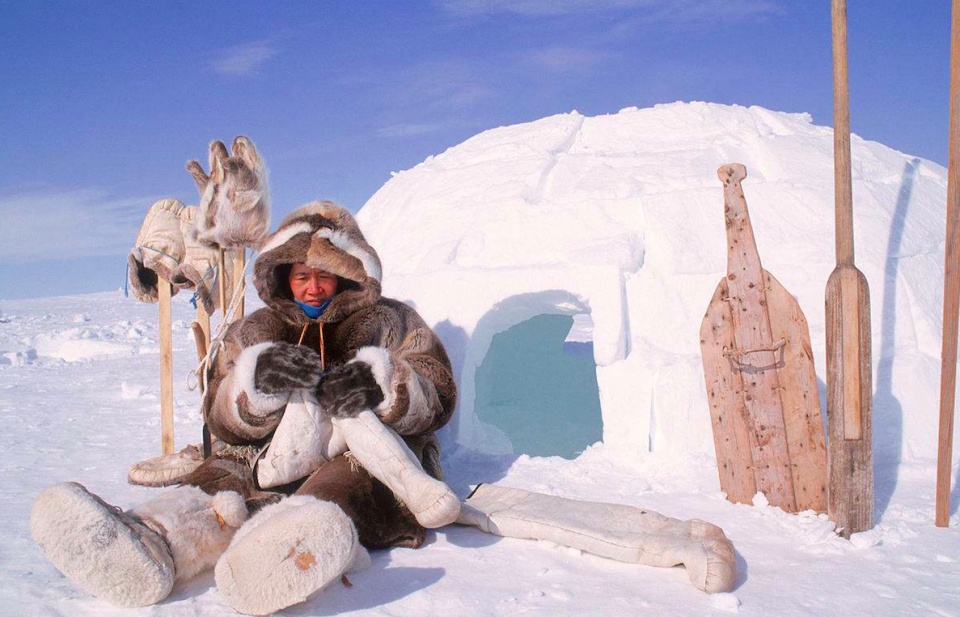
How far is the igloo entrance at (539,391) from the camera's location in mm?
5930

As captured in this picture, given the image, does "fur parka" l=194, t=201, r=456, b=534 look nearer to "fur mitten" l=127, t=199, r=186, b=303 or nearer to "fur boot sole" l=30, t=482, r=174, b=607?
"fur boot sole" l=30, t=482, r=174, b=607

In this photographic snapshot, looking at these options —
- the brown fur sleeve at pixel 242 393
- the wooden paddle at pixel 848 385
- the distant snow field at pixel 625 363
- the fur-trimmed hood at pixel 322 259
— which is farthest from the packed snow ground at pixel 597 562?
the fur-trimmed hood at pixel 322 259

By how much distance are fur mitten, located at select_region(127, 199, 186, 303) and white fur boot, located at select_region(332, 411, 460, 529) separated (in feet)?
6.49

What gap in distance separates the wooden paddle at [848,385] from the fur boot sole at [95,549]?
262 cm

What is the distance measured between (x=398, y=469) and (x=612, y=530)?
2.94 feet

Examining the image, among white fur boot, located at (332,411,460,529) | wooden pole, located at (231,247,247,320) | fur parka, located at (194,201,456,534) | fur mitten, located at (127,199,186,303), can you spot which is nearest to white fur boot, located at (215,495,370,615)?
white fur boot, located at (332,411,460,529)

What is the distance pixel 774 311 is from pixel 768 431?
56cm

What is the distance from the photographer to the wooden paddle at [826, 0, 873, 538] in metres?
3.03

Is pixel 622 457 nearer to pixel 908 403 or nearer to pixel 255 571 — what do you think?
pixel 908 403

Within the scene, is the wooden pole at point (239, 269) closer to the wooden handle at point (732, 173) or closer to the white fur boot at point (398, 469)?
the white fur boot at point (398, 469)

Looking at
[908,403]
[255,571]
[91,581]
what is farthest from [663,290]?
[91,581]

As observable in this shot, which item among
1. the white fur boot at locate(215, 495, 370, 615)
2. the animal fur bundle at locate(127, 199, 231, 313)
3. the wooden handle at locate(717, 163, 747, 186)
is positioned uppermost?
the wooden handle at locate(717, 163, 747, 186)

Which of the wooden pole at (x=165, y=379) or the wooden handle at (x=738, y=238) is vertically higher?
the wooden handle at (x=738, y=238)

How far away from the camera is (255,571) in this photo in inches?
88.3
